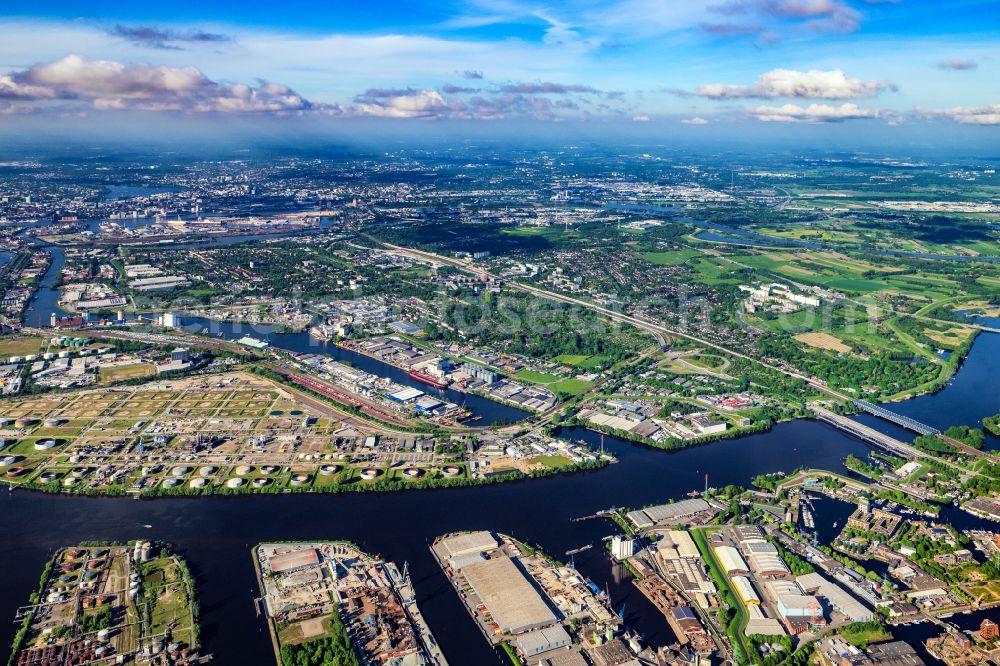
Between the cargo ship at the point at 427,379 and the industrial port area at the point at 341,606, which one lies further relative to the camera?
the cargo ship at the point at 427,379

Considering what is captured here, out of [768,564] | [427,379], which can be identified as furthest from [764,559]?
[427,379]

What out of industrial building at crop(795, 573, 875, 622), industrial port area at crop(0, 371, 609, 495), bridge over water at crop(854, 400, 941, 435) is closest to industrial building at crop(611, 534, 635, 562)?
industrial building at crop(795, 573, 875, 622)

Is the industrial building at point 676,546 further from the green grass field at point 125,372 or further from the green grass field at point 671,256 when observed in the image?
the green grass field at point 671,256

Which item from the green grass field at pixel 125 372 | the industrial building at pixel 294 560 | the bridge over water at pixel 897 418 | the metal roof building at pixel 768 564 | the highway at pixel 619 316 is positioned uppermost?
the highway at pixel 619 316

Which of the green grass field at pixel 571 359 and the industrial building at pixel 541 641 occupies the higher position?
the green grass field at pixel 571 359

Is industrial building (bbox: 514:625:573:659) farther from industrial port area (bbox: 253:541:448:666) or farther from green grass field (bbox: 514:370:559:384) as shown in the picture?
green grass field (bbox: 514:370:559:384)

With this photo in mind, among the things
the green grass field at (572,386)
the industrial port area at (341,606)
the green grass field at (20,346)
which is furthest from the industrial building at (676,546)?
the green grass field at (20,346)

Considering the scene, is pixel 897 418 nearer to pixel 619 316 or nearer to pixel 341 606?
pixel 619 316

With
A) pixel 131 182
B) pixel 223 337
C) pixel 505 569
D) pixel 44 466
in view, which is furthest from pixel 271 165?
pixel 505 569

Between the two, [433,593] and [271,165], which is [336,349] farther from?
[271,165]
